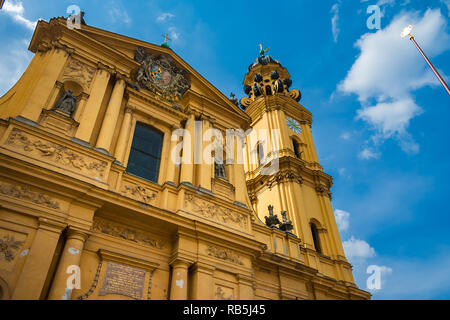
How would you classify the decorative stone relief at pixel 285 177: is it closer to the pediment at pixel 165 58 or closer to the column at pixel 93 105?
the pediment at pixel 165 58

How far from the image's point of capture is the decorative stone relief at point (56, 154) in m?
7.93

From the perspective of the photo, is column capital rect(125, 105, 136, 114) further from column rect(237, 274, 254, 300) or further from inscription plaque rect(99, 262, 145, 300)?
column rect(237, 274, 254, 300)

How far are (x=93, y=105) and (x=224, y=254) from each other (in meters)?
5.56

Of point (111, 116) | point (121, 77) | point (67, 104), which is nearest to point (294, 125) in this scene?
point (121, 77)

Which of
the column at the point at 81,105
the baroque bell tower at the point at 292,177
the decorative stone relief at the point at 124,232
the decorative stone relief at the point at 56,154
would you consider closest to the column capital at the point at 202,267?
the decorative stone relief at the point at 124,232

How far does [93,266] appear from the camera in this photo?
7.80 metres

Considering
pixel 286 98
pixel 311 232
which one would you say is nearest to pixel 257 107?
pixel 286 98

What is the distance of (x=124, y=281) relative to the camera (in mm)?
8008

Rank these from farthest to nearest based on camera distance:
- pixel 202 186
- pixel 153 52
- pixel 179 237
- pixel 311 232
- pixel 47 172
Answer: pixel 311 232
pixel 153 52
pixel 202 186
pixel 179 237
pixel 47 172

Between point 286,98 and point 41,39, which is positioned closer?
point 41,39

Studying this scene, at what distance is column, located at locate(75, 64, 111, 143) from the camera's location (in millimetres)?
9266
